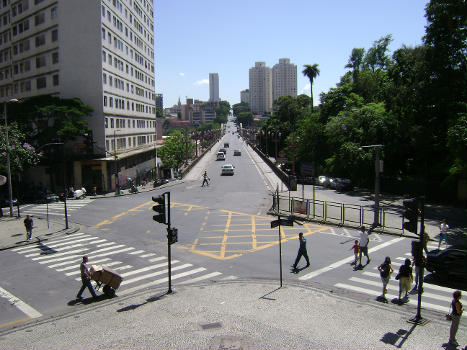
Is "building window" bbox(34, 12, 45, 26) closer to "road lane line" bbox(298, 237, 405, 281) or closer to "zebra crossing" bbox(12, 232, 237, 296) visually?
"zebra crossing" bbox(12, 232, 237, 296)

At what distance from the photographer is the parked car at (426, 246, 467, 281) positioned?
1608 centimetres

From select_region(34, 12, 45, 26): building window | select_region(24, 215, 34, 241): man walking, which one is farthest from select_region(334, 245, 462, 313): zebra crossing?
select_region(34, 12, 45, 26): building window

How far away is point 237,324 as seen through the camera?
1184cm

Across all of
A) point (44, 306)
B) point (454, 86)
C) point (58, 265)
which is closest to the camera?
point (44, 306)

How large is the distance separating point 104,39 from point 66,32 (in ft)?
14.7

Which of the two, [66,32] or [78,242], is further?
[66,32]

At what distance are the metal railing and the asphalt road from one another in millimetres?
1533

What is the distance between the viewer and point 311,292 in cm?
1503

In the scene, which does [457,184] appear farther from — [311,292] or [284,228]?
[311,292]

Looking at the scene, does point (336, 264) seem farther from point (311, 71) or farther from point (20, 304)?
point (311, 71)

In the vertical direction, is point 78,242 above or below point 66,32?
below

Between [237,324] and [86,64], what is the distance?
46698mm

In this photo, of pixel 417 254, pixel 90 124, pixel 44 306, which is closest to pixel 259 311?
pixel 417 254

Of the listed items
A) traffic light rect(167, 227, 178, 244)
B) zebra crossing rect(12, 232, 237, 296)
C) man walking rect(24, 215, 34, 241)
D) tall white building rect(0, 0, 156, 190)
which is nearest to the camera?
traffic light rect(167, 227, 178, 244)
